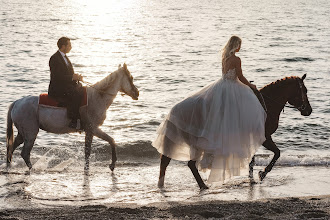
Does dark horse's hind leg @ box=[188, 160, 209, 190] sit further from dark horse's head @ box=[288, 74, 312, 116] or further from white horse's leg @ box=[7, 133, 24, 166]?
white horse's leg @ box=[7, 133, 24, 166]

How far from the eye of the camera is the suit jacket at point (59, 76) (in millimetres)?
12016

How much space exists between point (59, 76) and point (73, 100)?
0.58 metres

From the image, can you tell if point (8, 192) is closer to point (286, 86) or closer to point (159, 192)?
point (159, 192)

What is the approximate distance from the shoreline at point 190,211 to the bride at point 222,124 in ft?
2.73

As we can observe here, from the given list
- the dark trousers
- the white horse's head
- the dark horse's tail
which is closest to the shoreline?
the dark trousers

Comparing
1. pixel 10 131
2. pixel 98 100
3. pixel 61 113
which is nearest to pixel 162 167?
pixel 98 100

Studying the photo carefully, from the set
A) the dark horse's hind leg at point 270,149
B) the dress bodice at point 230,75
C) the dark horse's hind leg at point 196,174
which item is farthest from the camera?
the dark horse's hind leg at point 270,149

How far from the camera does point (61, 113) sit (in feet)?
40.9

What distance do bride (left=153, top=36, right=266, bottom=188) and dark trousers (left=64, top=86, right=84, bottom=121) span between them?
2150 mm

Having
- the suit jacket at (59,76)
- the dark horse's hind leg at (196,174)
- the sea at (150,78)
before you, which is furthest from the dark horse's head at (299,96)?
the suit jacket at (59,76)

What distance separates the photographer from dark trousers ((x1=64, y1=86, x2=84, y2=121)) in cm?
1228

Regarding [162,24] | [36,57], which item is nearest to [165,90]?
[36,57]

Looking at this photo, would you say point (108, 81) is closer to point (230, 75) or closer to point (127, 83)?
point (127, 83)

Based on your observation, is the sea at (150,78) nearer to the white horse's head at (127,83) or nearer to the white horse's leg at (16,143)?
the white horse's leg at (16,143)
